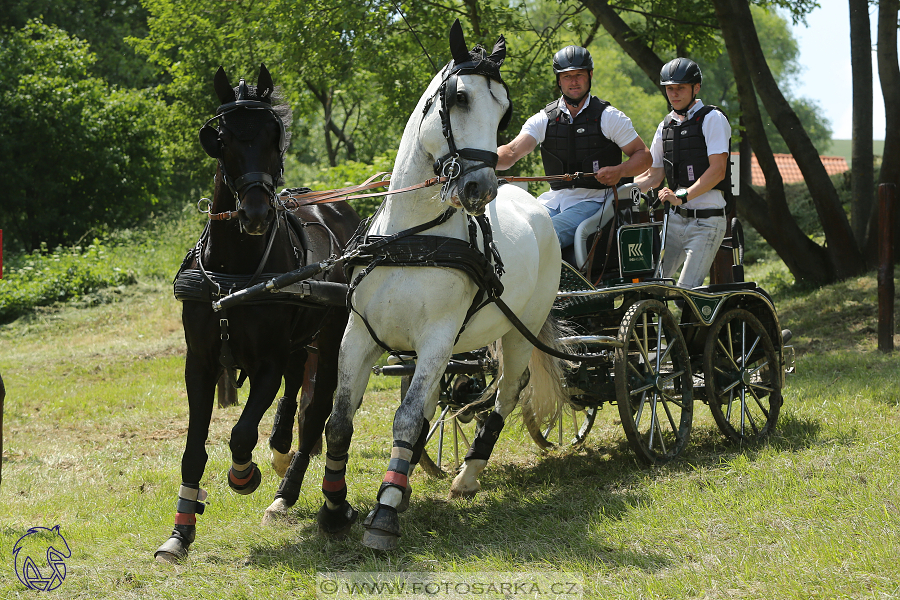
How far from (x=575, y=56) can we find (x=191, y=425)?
11.3 feet

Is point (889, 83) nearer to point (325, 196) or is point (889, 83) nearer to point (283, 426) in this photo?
point (325, 196)

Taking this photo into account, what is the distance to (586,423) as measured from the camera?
21.6ft

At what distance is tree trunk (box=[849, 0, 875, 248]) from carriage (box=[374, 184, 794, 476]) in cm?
687

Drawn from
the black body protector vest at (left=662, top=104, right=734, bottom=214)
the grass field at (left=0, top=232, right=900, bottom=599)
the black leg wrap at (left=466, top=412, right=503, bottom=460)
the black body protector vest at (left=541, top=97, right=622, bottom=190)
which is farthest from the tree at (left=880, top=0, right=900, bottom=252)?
the black leg wrap at (left=466, top=412, right=503, bottom=460)

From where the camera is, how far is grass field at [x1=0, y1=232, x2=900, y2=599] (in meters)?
3.50

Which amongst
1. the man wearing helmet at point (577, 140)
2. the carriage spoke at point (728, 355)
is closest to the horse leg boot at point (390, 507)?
the man wearing helmet at point (577, 140)

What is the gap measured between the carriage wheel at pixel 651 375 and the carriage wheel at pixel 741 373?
0.18 metres

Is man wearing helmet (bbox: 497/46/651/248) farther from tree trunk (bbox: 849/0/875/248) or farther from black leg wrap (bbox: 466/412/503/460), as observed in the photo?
tree trunk (bbox: 849/0/875/248)

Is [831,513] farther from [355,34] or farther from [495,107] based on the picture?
[355,34]

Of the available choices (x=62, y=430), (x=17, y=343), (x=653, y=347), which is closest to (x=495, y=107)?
(x=653, y=347)

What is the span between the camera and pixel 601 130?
578 cm

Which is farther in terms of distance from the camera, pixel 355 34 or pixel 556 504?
pixel 355 34

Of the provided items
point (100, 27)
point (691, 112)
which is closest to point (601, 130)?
point (691, 112)

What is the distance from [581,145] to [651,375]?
1.64 metres
